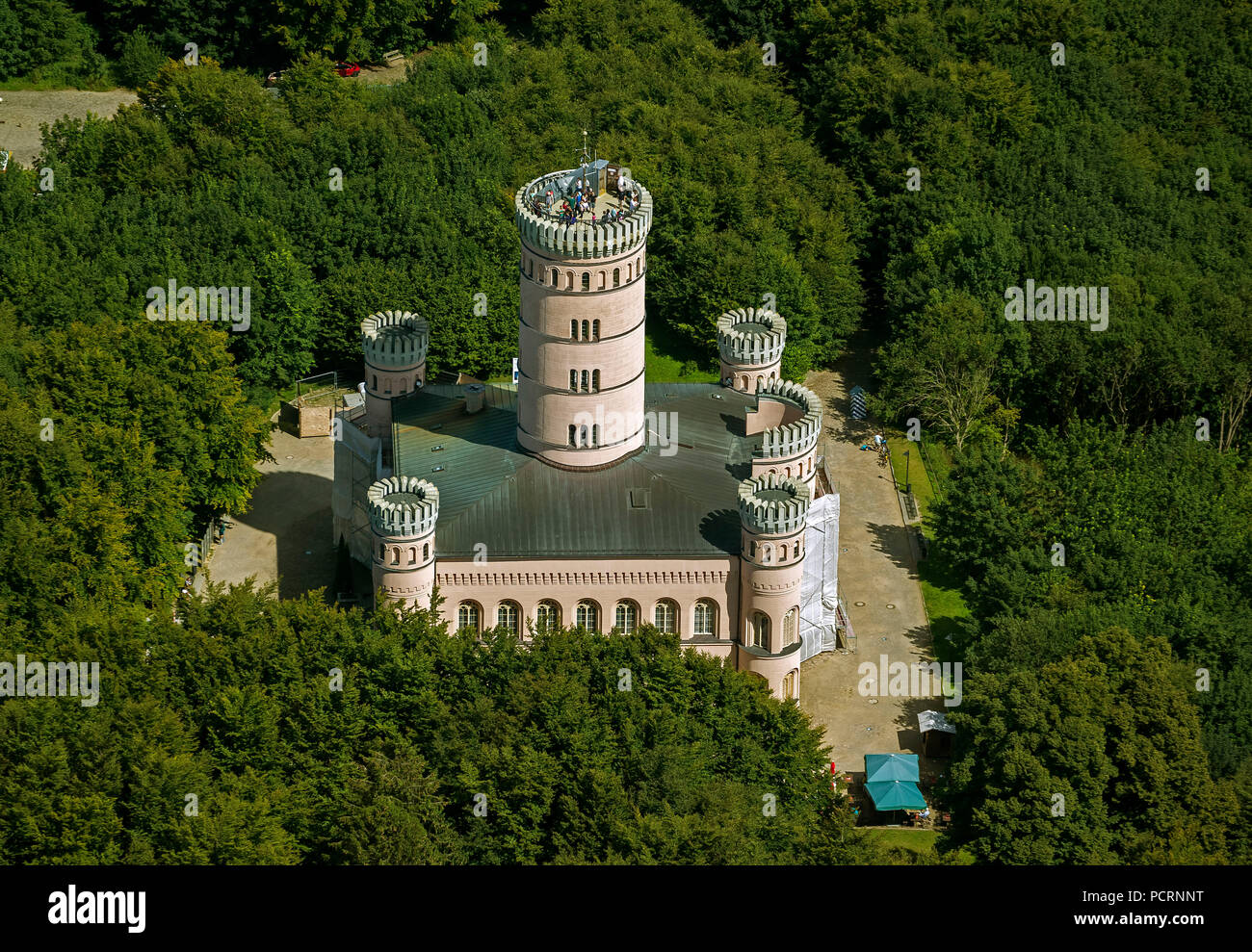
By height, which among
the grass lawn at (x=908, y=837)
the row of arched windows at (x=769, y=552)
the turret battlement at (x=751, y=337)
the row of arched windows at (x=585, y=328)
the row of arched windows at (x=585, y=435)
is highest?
the row of arched windows at (x=585, y=328)

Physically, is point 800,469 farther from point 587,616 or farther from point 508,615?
point 508,615

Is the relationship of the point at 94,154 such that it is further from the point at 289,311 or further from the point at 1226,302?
the point at 1226,302

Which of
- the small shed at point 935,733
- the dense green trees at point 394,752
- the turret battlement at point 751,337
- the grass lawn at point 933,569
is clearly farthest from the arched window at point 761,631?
the turret battlement at point 751,337

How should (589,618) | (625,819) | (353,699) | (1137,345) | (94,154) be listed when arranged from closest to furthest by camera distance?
(625,819) < (353,699) < (589,618) < (1137,345) < (94,154)

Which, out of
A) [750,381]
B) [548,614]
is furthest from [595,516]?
[750,381]

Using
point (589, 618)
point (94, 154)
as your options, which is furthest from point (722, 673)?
point (94, 154)

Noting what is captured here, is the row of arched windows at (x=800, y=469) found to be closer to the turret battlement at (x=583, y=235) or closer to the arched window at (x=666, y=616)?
the arched window at (x=666, y=616)
